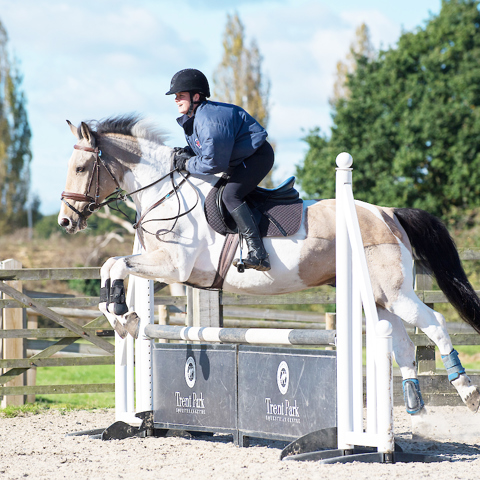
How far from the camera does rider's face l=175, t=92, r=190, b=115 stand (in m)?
3.97

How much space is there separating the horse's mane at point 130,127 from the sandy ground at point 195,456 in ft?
6.83

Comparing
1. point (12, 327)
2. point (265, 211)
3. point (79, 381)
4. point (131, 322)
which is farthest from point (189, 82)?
point (79, 381)

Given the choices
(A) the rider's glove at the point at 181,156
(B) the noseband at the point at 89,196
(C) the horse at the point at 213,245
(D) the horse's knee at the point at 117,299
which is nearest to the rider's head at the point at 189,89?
(A) the rider's glove at the point at 181,156

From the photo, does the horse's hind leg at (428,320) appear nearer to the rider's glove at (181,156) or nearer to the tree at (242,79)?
the rider's glove at (181,156)

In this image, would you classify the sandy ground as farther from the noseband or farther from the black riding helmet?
the black riding helmet

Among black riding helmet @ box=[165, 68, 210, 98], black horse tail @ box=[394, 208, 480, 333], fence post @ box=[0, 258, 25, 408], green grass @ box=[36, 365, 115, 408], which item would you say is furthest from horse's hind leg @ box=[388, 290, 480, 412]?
fence post @ box=[0, 258, 25, 408]

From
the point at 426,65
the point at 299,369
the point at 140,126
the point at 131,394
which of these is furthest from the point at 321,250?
the point at 426,65

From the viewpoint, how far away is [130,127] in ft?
14.1

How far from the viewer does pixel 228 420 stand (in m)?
4.12

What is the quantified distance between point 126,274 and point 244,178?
94 cm

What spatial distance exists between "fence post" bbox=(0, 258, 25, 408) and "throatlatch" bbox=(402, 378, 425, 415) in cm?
410

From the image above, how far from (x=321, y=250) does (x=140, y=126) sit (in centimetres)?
153

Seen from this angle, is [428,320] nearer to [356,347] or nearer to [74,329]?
[356,347]

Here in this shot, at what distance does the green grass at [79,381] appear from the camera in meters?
7.02
